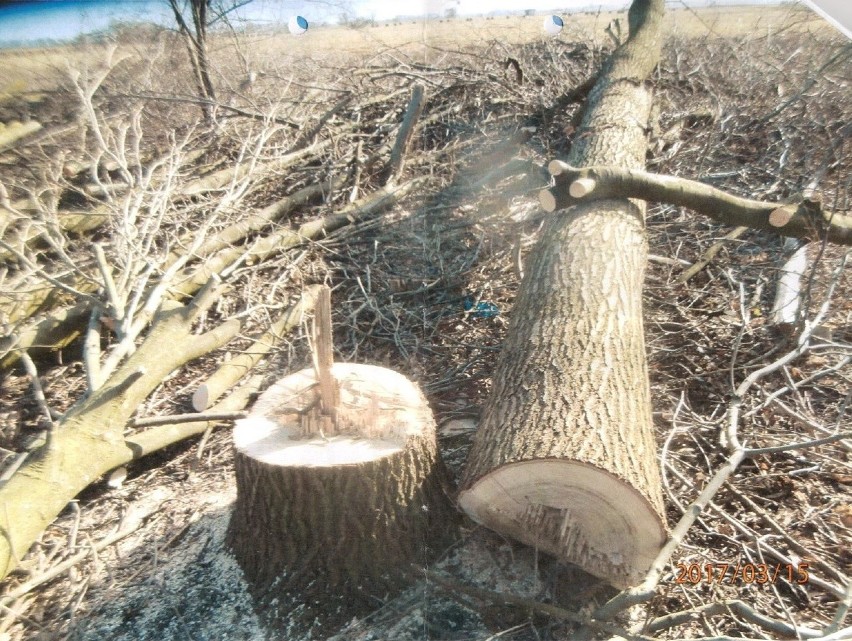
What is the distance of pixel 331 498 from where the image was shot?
5.35 feet

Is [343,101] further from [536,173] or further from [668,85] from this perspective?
[668,85]

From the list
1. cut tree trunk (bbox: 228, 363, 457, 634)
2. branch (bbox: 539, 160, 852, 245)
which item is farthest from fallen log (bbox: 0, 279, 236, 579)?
branch (bbox: 539, 160, 852, 245)

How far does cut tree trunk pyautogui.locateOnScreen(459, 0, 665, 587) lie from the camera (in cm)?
168

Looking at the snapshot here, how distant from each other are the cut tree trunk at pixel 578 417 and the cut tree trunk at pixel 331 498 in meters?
0.21

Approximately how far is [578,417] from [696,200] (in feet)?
5.13

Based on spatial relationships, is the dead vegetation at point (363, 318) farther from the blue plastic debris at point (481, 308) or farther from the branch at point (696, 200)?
the branch at point (696, 200)

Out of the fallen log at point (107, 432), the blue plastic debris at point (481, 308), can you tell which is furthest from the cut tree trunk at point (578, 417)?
the fallen log at point (107, 432)

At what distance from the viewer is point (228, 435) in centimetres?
216

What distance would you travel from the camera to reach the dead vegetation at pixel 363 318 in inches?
68.8

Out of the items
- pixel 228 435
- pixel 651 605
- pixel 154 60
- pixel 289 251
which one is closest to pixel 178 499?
pixel 228 435

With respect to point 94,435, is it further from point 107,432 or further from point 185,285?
point 185,285

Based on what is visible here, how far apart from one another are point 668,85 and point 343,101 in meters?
2.48

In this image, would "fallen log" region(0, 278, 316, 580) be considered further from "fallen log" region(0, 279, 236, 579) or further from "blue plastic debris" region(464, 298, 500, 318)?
"blue plastic debris" region(464, 298, 500, 318)
